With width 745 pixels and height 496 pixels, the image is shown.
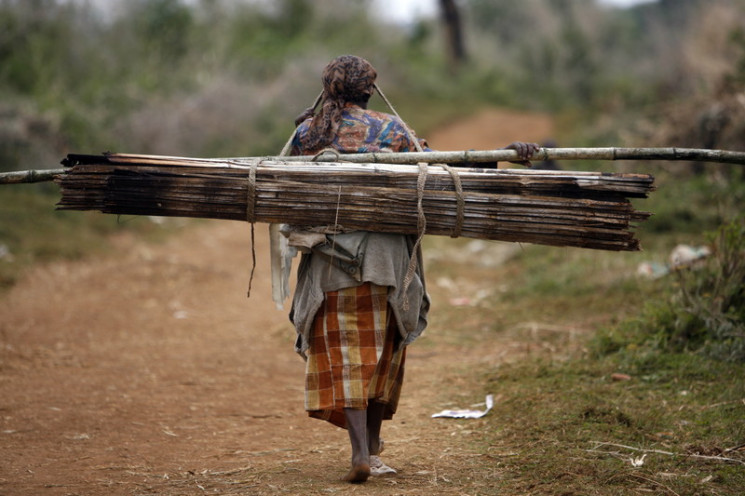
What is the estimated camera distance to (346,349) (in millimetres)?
3406

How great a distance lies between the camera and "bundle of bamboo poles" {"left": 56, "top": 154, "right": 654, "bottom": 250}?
3.39m

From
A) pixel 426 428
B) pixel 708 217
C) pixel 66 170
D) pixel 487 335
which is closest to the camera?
pixel 66 170

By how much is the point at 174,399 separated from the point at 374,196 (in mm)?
2418

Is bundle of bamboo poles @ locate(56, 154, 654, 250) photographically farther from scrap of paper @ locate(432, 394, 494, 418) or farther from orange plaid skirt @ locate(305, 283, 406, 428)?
scrap of paper @ locate(432, 394, 494, 418)

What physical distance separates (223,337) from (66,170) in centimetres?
357

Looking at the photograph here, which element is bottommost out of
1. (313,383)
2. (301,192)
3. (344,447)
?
(344,447)

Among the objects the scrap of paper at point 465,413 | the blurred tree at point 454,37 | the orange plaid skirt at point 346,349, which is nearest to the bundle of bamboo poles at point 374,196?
the orange plaid skirt at point 346,349

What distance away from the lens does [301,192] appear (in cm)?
344

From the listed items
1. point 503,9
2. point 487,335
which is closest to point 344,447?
point 487,335

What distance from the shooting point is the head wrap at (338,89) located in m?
3.53

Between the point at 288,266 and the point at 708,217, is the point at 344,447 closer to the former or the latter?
the point at 288,266

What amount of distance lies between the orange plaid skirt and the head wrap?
0.73m

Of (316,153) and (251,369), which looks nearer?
(316,153)

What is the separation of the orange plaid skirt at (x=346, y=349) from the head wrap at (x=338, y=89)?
73 cm
